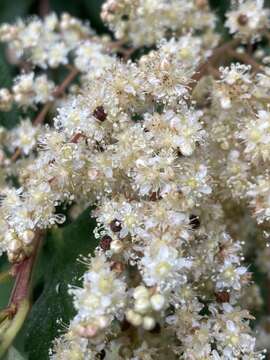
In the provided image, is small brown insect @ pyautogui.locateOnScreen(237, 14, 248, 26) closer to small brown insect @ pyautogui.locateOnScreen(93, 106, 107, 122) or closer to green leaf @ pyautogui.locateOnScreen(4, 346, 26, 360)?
small brown insect @ pyautogui.locateOnScreen(93, 106, 107, 122)

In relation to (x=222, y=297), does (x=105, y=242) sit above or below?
above

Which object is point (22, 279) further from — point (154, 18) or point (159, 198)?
point (154, 18)

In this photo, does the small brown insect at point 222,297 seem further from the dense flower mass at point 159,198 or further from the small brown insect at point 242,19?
the small brown insect at point 242,19

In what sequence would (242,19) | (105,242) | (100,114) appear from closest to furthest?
(105,242) → (100,114) → (242,19)

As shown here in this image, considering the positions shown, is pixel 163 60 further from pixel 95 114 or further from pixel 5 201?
pixel 5 201

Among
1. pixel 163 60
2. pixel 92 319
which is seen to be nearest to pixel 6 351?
pixel 92 319

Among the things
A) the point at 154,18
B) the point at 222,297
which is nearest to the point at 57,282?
the point at 222,297

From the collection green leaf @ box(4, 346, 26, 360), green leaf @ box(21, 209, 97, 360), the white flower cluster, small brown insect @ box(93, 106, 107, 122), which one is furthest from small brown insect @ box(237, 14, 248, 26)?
green leaf @ box(4, 346, 26, 360)
